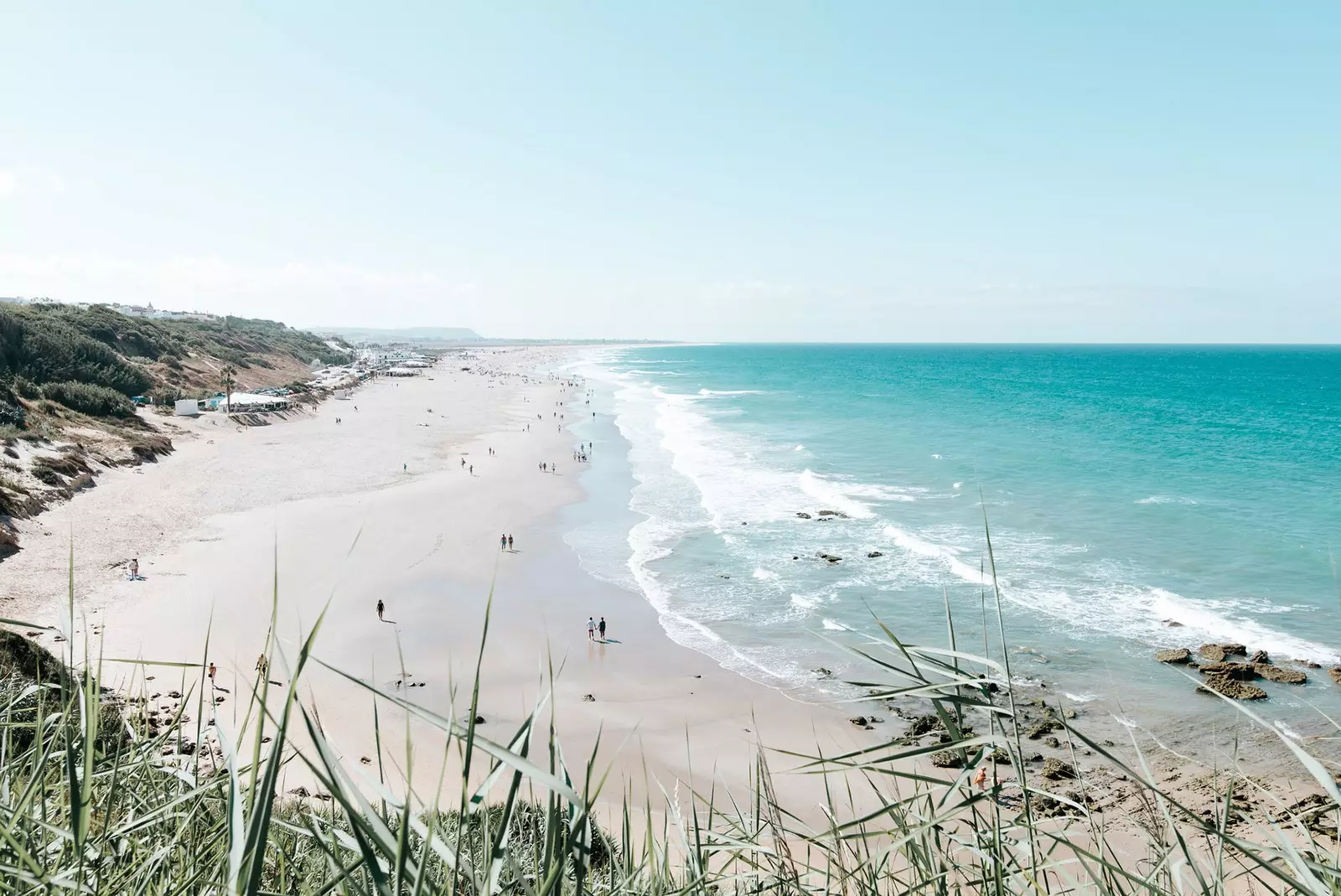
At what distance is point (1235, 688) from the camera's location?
1641 centimetres

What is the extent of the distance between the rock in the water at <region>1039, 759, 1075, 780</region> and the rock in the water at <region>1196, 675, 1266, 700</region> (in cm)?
426

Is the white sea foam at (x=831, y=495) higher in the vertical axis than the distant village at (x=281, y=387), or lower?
lower

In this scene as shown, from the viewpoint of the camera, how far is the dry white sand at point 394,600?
15.5 meters

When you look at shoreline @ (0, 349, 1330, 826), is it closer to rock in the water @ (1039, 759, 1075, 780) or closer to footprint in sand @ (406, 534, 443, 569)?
footprint in sand @ (406, 534, 443, 569)

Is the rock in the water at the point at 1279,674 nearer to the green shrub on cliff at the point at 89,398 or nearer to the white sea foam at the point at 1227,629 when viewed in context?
the white sea foam at the point at 1227,629

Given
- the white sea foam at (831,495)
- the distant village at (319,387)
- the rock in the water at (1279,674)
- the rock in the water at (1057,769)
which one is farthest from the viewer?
the distant village at (319,387)

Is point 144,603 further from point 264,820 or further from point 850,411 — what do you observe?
point 850,411

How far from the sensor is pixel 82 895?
2295 mm

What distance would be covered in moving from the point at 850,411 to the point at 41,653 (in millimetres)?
59751

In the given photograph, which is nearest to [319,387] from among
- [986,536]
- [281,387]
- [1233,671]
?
[281,387]

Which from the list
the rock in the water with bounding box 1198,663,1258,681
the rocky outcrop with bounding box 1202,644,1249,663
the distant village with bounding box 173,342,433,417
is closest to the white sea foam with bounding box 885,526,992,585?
the rocky outcrop with bounding box 1202,644,1249,663

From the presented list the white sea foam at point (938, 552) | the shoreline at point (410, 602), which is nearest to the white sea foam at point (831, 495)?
the white sea foam at point (938, 552)

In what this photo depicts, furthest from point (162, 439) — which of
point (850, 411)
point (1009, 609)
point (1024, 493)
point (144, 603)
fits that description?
point (850, 411)

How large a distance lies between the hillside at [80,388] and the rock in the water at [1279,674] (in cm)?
3201
